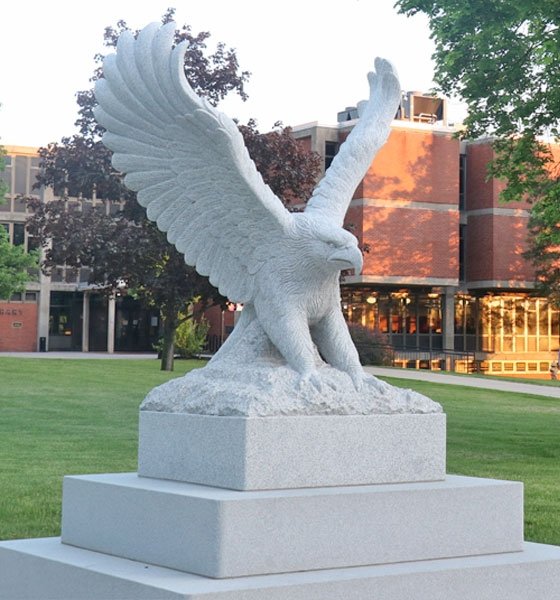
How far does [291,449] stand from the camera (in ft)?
21.0

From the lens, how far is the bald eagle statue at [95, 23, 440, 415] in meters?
6.79

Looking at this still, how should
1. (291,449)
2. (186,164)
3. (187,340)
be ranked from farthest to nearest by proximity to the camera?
(187,340) < (186,164) < (291,449)

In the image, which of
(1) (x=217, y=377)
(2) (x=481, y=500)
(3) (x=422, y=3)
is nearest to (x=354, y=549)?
(2) (x=481, y=500)

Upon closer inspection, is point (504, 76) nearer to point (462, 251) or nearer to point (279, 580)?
point (279, 580)

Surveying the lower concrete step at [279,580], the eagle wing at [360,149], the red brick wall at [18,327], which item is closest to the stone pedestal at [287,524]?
the lower concrete step at [279,580]

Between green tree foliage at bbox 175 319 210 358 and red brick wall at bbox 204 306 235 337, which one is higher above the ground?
red brick wall at bbox 204 306 235 337

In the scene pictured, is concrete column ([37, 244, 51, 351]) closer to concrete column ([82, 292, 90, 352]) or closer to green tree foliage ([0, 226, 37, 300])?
concrete column ([82, 292, 90, 352])

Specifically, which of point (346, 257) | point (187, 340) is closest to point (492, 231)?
point (187, 340)

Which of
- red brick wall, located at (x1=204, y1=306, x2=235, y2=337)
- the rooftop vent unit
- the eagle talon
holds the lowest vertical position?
the eagle talon

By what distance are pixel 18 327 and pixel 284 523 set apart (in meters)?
50.3

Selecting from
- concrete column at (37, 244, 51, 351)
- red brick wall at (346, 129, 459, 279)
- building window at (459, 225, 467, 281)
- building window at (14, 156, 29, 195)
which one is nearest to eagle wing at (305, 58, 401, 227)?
red brick wall at (346, 129, 459, 279)

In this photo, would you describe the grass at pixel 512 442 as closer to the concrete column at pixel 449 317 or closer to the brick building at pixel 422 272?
the brick building at pixel 422 272

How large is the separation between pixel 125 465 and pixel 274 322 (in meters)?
7.51

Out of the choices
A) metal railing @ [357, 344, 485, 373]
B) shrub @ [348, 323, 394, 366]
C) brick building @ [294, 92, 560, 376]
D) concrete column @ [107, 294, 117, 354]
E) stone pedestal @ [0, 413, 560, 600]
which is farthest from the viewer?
concrete column @ [107, 294, 117, 354]
